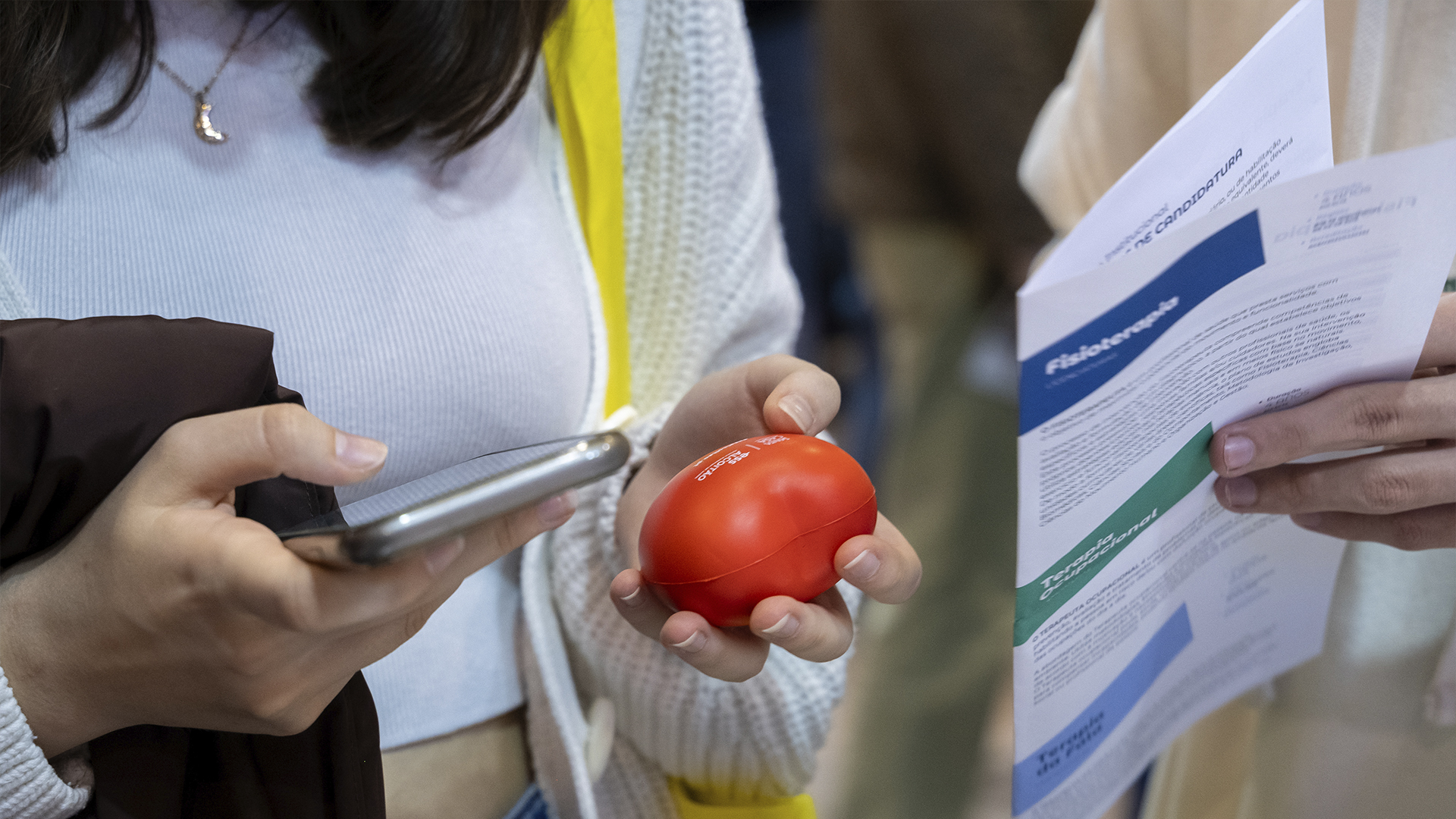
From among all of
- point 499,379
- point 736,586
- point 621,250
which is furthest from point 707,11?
point 736,586

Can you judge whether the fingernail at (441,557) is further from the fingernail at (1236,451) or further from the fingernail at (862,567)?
the fingernail at (1236,451)

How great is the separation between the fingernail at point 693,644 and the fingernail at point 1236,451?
270mm

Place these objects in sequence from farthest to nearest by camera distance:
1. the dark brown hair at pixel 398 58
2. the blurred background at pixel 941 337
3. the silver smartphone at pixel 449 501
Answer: the blurred background at pixel 941 337 < the dark brown hair at pixel 398 58 < the silver smartphone at pixel 449 501

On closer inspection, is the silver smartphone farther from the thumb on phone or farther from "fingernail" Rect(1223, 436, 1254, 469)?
"fingernail" Rect(1223, 436, 1254, 469)

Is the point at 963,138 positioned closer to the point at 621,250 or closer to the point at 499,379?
the point at 621,250

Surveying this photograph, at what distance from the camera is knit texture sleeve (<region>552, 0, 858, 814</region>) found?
587mm

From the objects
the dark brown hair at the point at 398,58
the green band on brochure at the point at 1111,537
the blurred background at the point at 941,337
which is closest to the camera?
the green band on brochure at the point at 1111,537

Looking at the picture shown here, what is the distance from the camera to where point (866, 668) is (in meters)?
1.57

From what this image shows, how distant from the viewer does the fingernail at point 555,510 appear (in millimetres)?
404

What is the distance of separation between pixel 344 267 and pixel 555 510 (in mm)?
236

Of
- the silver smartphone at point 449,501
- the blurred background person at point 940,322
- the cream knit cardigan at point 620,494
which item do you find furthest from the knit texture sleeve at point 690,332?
the blurred background person at point 940,322

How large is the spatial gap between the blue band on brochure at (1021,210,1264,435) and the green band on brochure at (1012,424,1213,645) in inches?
3.7

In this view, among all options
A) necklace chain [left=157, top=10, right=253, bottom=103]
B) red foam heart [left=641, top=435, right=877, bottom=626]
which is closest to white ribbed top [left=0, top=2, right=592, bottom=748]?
necklace chain [left=157, top=10, right=253, bottom=103]

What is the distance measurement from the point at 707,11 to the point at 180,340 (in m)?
0.39
